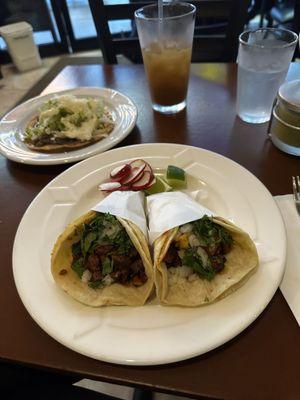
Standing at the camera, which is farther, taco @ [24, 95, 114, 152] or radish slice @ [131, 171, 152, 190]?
taco @ [24, 95, 114, 152]

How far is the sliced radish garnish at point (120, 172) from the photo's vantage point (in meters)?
1.13

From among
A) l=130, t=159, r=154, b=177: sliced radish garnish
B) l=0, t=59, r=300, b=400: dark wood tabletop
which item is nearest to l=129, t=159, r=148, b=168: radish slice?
l=130, t=159, r=154, b=177: sliced radish garnish

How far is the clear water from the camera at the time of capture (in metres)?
1.26

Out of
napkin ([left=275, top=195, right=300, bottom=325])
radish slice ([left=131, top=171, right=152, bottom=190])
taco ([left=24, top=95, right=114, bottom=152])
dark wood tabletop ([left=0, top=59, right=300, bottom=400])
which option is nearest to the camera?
dark wood tabletop ([left=0, top=59, right=300, bottom=400])

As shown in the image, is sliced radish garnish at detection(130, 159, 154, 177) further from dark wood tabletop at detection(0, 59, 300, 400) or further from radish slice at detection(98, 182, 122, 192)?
dark wood tabletop at detection(0, 59, 300, 400)

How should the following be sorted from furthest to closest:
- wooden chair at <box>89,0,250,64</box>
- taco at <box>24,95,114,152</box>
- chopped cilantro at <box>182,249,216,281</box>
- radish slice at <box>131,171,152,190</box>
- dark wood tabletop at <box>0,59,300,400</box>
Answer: wooden chair at <box>89,0,250,64</box> → taco at <box>24,95,114,152</box> → radish slice at <box>131,171,152,190</box> → chopped cilantro at <box>182,249,216,281</box> → dark wood tabletop at <box>0,59,300,400</box>

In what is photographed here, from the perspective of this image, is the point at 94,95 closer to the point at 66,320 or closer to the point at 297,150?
the point at 297,150

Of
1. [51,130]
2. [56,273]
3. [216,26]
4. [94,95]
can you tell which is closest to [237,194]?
[56,273]

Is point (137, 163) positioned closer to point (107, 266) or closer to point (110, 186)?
point (110, 186)

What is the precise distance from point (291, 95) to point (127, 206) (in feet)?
2.17

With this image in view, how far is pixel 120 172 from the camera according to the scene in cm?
114

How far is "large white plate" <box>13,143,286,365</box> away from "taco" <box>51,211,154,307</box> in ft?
0.12

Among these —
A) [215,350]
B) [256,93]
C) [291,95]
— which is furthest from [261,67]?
[215,350]

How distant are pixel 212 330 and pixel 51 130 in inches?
41.1
